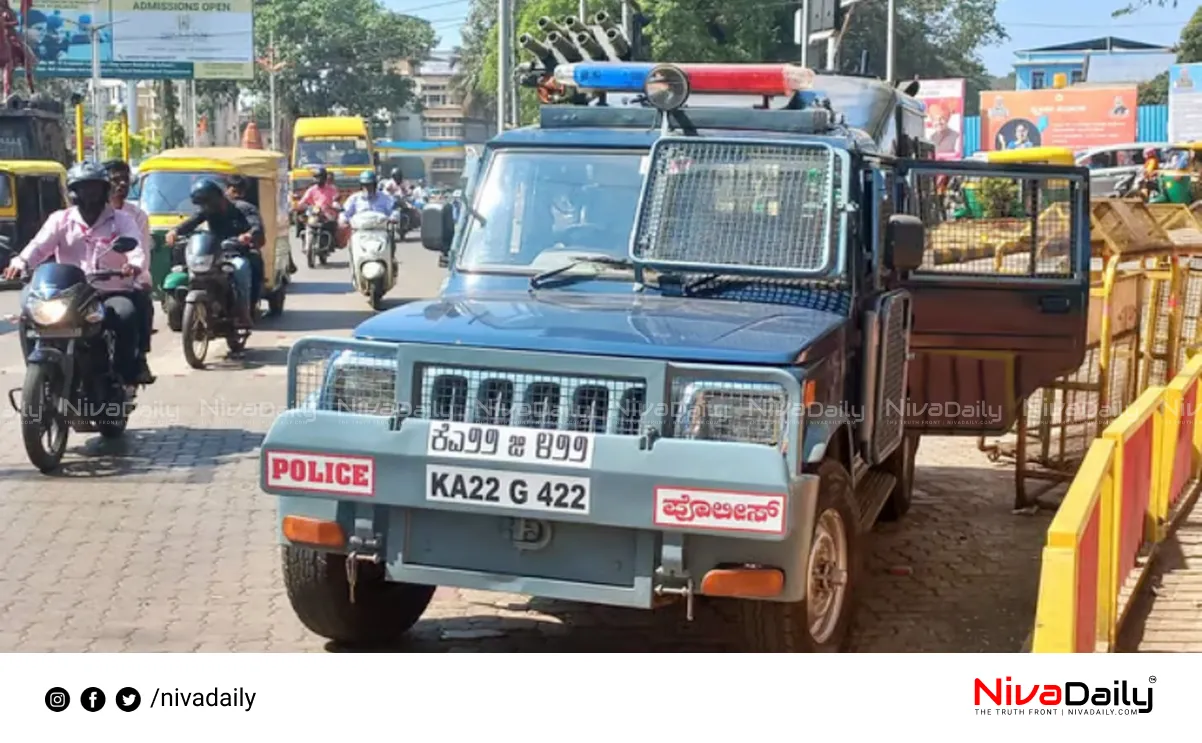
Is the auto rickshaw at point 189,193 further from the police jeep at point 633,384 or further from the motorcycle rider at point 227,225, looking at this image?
the police jeep at point 633,384

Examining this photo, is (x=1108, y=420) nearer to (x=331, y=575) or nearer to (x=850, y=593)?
(x=850, y=593)

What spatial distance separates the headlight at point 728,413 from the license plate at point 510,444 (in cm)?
32

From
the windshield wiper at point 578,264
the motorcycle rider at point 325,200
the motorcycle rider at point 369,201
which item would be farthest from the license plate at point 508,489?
the motorcycle rider at point 325,200

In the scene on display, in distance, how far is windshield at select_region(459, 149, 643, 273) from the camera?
20.2 ft

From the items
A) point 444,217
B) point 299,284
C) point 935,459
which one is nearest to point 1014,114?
point 299,284

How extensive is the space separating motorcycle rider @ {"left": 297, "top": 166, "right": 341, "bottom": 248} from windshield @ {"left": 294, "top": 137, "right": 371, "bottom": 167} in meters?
15.3

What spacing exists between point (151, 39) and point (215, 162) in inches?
1282

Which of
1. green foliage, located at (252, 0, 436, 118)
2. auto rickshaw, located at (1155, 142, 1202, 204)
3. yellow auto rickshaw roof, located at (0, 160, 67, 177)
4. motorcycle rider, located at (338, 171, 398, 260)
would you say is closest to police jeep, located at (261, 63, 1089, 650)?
motorcycle rider, located at (338, 171, 398, 260)

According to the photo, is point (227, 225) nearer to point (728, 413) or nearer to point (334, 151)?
point (728, 413)

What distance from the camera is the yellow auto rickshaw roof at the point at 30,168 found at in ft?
69.7

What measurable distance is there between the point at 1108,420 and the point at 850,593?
3877 mm

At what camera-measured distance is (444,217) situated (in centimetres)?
671
